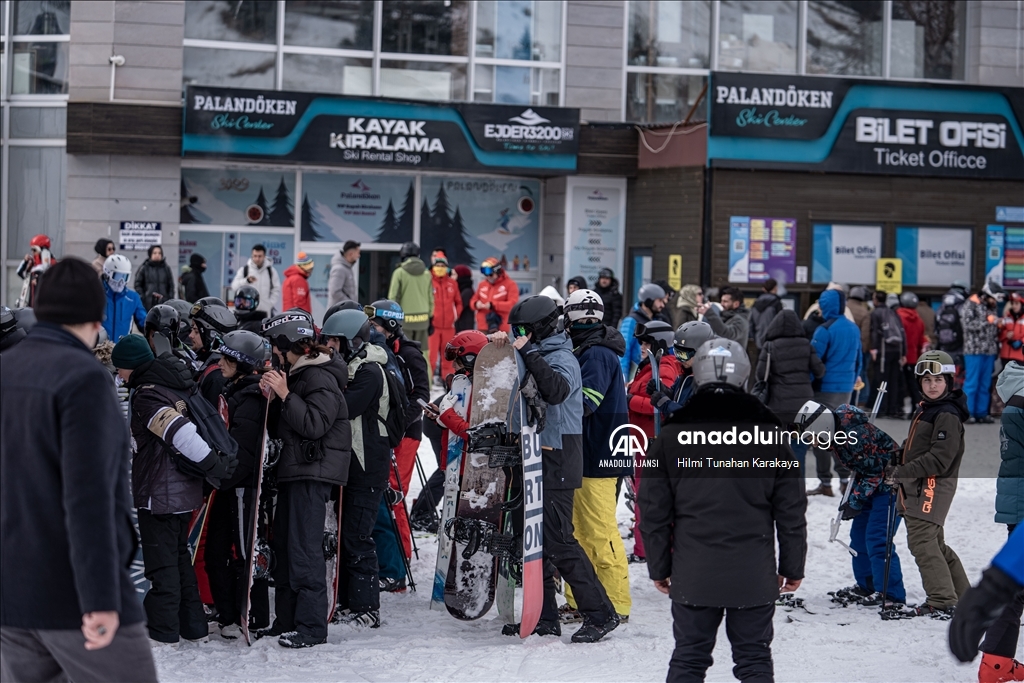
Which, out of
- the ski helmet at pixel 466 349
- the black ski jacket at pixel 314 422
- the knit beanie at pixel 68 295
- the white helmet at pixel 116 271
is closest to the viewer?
the knit beanie at pixel 68 295

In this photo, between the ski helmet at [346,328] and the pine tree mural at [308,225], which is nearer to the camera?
the ski helmet at [346,328]

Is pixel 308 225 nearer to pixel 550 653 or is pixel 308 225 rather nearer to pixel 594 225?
pixel 594 225

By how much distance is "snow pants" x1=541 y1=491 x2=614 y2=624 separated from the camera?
6586mm

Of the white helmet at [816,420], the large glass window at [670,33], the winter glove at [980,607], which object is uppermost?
the large glass window at [670,33]

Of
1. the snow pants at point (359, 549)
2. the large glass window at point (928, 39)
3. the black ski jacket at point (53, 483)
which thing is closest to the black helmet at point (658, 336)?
the snow pants at point (359, 549)

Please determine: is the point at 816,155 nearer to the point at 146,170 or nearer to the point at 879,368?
the point at 879,368

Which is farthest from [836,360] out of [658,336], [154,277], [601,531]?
[154,277]

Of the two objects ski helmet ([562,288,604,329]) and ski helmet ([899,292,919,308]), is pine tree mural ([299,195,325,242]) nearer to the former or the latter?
ski helmet ([899,292,919,308])

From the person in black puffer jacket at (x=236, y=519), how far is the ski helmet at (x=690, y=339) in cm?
246

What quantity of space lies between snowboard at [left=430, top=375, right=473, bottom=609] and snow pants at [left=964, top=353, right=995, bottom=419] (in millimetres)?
10570

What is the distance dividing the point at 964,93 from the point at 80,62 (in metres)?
13.5

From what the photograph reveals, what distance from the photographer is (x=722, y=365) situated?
4.67 meters

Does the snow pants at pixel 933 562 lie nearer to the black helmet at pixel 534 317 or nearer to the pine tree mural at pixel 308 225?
the black helmet at pixel 534 317

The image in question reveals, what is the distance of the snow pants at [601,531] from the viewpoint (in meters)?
7.03
